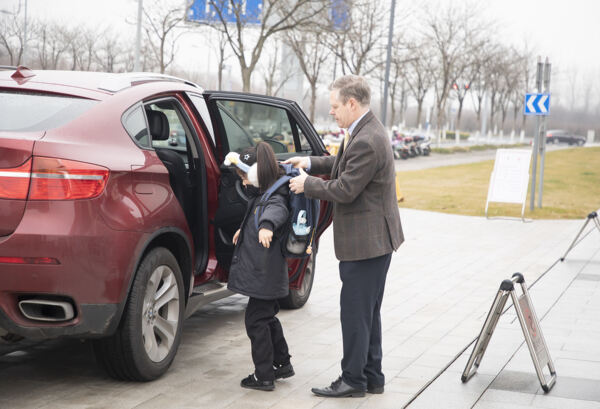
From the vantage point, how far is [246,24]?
2866 cm

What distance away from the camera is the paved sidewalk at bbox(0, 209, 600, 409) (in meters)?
4.60

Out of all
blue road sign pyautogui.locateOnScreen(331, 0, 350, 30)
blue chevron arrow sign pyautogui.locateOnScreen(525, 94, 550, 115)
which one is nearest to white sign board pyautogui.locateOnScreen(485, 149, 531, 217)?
Answer: blue chevron arrow sign pyautogui.locateOnScreen(525, 94, 550, 115)

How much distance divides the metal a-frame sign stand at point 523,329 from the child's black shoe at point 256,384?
1.23 metres

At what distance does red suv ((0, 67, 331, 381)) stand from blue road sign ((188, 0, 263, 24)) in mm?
21704

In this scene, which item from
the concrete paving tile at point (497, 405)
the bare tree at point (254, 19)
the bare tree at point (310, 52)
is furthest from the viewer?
the bare tree at point (310, 52)

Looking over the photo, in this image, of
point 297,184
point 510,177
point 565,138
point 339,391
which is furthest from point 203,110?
point 565,138

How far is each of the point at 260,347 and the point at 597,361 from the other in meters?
2.51

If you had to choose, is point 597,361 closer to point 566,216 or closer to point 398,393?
point 398,393

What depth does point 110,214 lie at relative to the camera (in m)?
4.18

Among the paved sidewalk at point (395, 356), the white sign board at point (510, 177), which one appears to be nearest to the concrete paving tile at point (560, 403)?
the paved sidewalk at point (395, 356)

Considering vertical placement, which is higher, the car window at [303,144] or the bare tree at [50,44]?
the bare tree at [50,44]

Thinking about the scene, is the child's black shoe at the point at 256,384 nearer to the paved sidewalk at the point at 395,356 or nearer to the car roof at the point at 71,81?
the paved sidewalk at the point at 395,356

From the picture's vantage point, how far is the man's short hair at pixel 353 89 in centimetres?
450

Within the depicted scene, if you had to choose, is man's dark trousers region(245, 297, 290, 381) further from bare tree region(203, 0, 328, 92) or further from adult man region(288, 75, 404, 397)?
bare tree region(203, 0, 328, 92)
